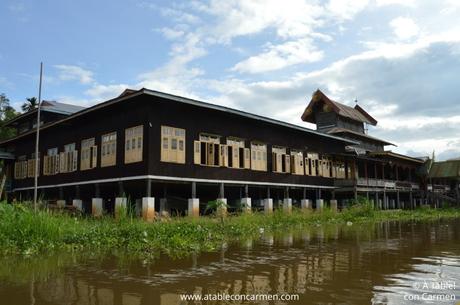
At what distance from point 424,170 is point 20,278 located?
4349cm

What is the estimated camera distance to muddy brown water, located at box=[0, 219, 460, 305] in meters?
5.93

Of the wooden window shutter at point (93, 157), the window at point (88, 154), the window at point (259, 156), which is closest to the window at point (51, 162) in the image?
the window at point (88, 154)

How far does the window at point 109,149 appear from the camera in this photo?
2195 centimetres

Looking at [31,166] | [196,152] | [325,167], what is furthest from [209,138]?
[31,166]

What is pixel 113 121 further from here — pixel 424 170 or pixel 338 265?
pixel 424 170

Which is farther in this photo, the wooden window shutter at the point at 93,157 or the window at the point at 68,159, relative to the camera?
the window at the point at 68,159

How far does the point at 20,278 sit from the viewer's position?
282 inches

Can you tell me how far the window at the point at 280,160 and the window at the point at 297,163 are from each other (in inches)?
20.8

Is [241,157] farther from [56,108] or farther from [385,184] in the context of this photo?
[385,184]

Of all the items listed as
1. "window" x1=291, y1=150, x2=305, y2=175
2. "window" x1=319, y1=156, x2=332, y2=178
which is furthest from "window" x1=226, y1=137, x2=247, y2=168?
"window" x1=319, y1=156, x2=332, y2=178

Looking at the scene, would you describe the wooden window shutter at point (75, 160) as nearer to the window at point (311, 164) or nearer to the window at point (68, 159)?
the window at point (68, 159)

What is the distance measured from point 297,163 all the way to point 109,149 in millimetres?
12735

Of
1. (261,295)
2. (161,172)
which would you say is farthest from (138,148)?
(261,295)

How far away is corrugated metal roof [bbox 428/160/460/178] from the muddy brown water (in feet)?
109
